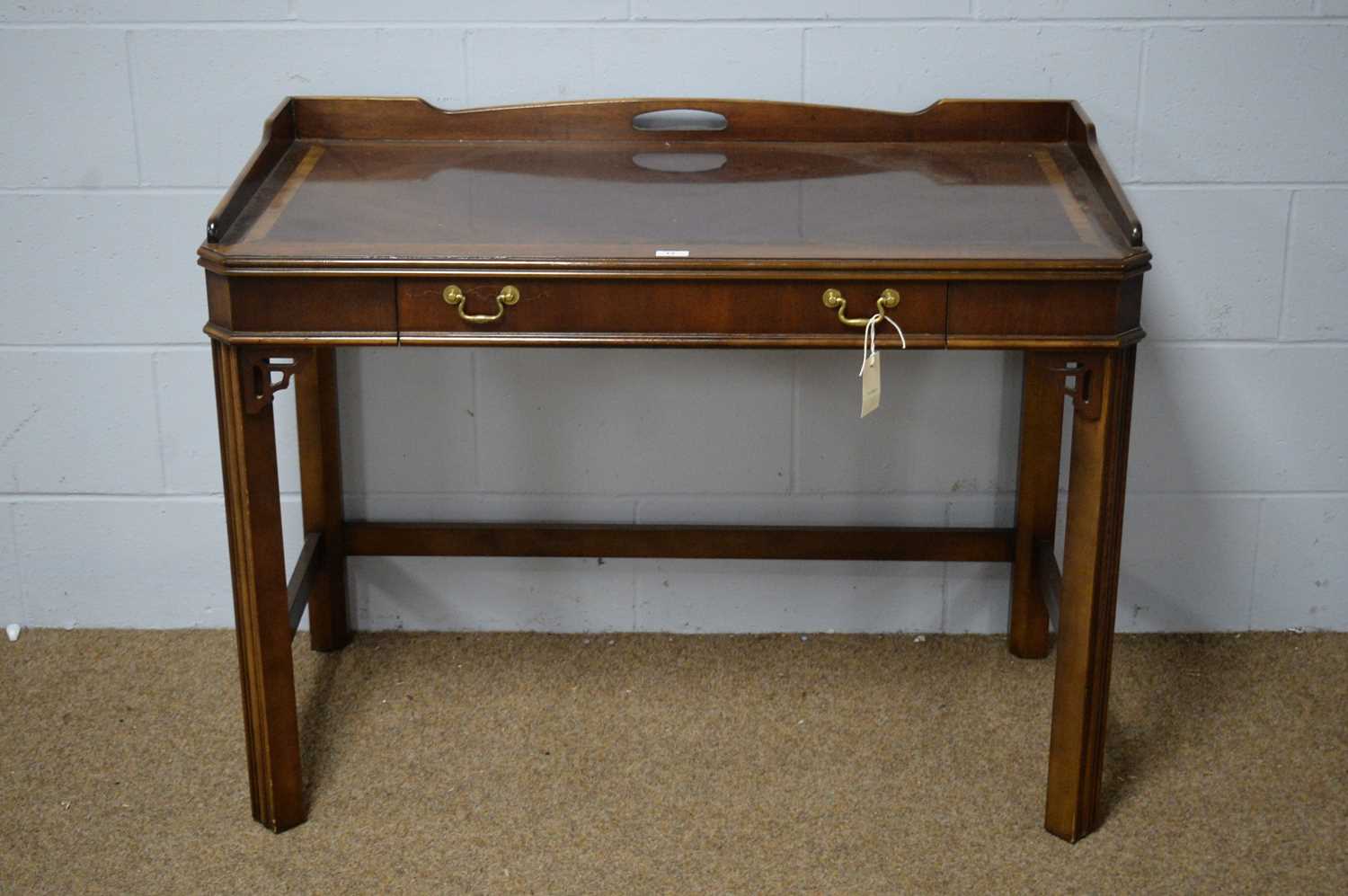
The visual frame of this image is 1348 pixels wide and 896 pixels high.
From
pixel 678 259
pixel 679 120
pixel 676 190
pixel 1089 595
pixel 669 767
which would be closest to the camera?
pixel 678 259

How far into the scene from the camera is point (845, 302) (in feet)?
6.79

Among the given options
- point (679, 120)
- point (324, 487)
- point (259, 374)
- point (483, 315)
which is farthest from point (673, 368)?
point (259, 374)

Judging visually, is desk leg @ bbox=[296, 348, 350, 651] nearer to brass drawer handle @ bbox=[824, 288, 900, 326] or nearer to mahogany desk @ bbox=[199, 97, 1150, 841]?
mahogany desk @ bbox=[199, 97, 1150, 841]

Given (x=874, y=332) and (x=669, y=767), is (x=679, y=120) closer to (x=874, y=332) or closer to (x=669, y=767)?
(x=874, y=332)

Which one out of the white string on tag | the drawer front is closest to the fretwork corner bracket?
the white string on tag

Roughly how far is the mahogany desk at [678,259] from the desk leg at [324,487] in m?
0.15

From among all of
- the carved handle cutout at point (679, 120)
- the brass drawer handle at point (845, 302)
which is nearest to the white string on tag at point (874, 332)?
the brass drawer handle at point (845, 302)

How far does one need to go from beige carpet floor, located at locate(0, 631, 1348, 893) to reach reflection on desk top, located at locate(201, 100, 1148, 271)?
0.94 meters

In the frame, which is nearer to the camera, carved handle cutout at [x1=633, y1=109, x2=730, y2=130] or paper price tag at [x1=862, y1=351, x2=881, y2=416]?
paper price tag at [x1=862, y1=351, x2=881, y2=416]

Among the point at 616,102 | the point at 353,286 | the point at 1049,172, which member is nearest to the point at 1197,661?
the point at 1049,172

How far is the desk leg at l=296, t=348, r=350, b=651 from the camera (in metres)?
2.81

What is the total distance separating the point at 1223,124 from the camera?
8.87 ft

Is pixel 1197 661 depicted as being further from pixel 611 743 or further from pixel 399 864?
pixel 399 864

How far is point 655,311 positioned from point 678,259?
87mm
